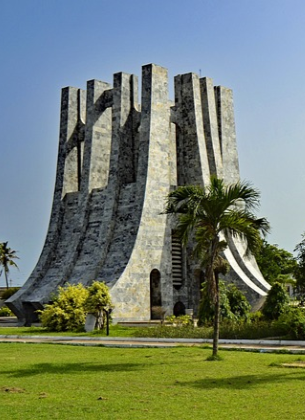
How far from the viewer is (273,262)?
56.4m

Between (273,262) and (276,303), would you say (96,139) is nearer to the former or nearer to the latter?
(276,303)

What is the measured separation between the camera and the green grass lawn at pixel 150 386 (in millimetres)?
10062

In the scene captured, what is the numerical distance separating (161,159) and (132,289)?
6.95 metres

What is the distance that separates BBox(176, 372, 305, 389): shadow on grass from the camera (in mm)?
12383

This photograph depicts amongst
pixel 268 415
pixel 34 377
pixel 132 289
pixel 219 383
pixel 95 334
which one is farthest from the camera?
pixel 132 289

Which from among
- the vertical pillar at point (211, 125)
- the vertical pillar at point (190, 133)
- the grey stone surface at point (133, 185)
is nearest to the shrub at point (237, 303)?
the grey stone surface at point (133, 185)

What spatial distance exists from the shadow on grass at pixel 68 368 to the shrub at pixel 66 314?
1210cm

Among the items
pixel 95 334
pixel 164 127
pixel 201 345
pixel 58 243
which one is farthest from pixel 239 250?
pixel 201 345

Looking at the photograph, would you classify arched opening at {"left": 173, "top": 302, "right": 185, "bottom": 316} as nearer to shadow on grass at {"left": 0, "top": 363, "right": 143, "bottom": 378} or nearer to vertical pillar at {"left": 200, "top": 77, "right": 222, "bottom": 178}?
vertical pillar at {"left": 200, "top": 77, "right": 222, "bottom": 178}

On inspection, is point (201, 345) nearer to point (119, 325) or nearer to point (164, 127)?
point (119, 325)

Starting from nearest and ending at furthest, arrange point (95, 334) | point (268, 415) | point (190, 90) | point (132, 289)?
Answer: point (268, 415) → point (95, 334) → point (132, 289) → point (190, 90)

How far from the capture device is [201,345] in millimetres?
19828

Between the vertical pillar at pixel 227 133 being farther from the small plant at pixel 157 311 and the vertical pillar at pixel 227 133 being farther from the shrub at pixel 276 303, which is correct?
the shrub at pixel 276 303

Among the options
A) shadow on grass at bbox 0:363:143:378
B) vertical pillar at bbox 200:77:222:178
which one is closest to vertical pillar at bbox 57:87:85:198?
vertical pillar at bbox 200:77:222:178
